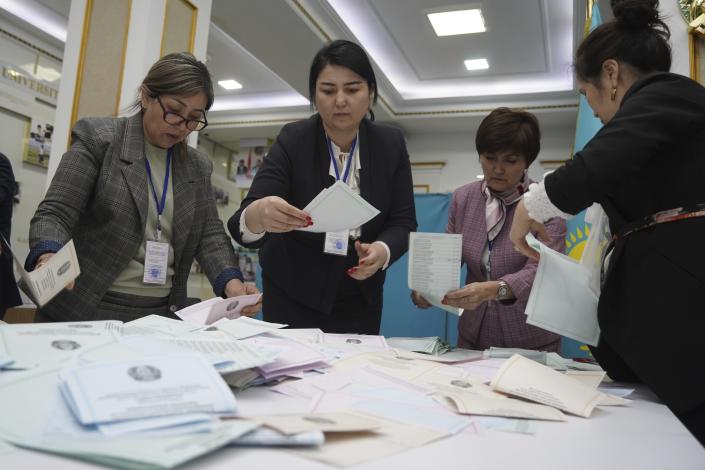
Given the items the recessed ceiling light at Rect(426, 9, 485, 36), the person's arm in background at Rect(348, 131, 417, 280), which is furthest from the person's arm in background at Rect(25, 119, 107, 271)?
the recessed ceiling light at Rect(426, 9, 485, 36)

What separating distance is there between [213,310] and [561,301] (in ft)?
2.65

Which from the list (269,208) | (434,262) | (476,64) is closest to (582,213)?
(434,262)

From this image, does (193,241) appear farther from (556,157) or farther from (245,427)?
(556,157)

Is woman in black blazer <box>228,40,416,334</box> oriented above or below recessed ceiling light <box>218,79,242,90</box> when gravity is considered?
below

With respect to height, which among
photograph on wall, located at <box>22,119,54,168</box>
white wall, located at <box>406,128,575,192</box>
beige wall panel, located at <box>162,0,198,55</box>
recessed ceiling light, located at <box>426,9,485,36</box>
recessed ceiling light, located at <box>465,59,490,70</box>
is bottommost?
photograph on wall, located at <box>22,119,54,168</box>

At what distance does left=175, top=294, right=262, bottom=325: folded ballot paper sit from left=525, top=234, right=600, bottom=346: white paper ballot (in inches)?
27.7

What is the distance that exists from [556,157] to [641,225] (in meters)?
7.16

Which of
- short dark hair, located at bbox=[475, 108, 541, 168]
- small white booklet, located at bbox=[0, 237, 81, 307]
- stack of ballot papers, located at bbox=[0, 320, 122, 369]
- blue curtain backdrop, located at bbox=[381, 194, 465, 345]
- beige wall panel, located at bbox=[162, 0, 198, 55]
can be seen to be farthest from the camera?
blue curtain backdrop, located at bbox=[381, 194, 465, 345]

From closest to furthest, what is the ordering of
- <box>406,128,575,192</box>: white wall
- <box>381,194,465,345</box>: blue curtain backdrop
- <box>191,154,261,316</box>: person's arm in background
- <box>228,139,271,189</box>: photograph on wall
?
<box>191,154,261,316</box>: person's arm in background, <box>381,194,465,345</box>: blue curtain backdrop, <box>406,128,575,192</box>: white wall, <box>228,139,271,189</box>: photograph on wall

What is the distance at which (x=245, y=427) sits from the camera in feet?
1.71

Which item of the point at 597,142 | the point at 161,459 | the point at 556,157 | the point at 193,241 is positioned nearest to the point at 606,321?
the point at 597,142

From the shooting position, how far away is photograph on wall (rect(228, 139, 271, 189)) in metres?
8.95

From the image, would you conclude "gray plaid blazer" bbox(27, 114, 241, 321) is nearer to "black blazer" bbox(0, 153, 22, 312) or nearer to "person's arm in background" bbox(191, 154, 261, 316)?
"person's arm in background" bbox(191, 154, 261, 316)

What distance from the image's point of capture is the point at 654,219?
98 cm
